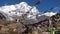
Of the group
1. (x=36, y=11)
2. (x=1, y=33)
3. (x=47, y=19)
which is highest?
(x=36, y=11)

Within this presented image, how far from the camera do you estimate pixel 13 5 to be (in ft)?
8.63

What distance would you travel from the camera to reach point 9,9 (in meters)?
2.54

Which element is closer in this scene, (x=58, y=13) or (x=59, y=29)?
(x=58, y=13)

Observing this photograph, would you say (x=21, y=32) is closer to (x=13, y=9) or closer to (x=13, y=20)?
(x=13, y=20)

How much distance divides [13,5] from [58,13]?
0.90 metres

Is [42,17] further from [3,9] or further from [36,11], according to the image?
[3,9]

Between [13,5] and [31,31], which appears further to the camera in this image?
[31,31]

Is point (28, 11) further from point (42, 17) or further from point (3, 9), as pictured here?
point (3, 9)

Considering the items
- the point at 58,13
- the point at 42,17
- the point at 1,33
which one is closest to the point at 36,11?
the point at 42,17

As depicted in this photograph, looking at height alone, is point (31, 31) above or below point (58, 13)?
below

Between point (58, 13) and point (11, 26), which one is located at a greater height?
point (58, 13)

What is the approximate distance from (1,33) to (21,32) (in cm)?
40

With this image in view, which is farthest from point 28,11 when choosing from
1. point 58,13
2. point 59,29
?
point 59,29

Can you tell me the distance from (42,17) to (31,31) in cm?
43
